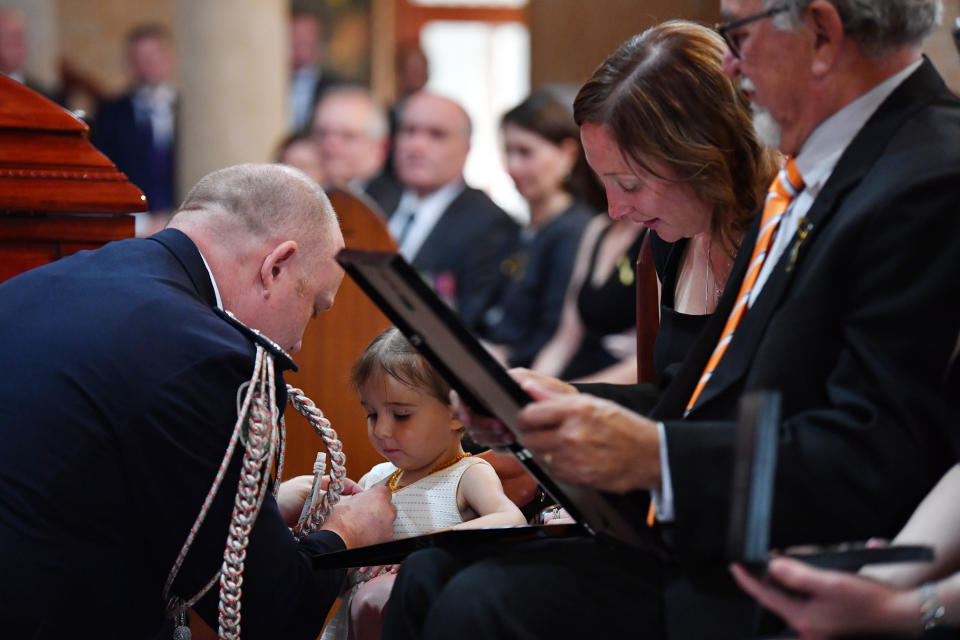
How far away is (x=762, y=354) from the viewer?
180 centimetres

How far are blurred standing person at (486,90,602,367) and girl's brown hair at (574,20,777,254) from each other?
110 inches

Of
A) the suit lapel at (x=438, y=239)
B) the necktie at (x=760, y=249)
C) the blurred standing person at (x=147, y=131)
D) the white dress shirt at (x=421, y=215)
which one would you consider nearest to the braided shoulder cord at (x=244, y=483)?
the necktie at (x=760, y=249)

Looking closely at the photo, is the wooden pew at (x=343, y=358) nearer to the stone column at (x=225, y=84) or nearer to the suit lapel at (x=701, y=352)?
the suit lapel at (x=701, y=352)

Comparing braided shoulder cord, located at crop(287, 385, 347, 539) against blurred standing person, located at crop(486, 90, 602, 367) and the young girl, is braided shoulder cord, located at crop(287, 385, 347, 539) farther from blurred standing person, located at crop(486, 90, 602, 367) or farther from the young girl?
blurred standing person, located at crop(486, 90, 602, 367)

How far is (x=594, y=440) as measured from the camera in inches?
67.4

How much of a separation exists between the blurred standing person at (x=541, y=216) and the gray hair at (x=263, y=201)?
2.77 m

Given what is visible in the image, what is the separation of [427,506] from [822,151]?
1.14 meters

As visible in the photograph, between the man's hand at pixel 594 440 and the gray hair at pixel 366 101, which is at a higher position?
the man's hand at pixel 594 440

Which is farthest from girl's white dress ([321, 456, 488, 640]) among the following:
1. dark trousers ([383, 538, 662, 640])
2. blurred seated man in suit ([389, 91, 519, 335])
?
blurred seated man in suit ([389, 91, 519, 335])

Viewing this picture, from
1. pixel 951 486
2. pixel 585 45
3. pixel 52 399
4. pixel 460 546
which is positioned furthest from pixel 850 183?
pixel 585 45

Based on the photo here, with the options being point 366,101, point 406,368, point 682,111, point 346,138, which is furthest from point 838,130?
point 366,101

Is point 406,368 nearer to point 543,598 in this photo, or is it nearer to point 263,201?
point 263,201

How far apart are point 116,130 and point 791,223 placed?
897cm

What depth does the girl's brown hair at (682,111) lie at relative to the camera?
7.91ft
